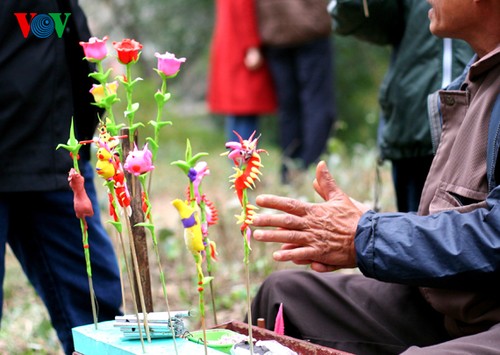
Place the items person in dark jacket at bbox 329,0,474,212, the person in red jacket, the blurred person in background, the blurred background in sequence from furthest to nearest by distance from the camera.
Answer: the person in red jacket → the blurred person in background → the blurred background → person in dark jacket at bbox 329,0,474,212

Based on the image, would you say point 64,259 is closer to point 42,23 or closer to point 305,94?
point 42,23

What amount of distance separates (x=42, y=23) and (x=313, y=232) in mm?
1113

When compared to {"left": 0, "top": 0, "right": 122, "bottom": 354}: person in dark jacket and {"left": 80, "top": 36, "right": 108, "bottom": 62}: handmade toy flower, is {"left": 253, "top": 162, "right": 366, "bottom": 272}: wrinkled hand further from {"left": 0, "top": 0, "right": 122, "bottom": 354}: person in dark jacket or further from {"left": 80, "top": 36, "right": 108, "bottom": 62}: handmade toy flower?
{"left": 0, "top": 0, "right": 122, "bottom": 354}: person in dark jacket

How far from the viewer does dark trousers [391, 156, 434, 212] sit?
3.03 meters

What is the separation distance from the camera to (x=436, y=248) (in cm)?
184

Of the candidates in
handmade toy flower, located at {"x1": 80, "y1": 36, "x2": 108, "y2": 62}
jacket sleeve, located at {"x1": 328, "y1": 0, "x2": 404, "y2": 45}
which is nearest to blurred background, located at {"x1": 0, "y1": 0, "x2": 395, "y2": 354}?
jacket sleeve, located at {"x1": 328, "y1": 0, "x2": 404, "y2": 45}

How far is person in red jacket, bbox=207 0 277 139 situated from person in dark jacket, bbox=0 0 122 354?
2.96 metres

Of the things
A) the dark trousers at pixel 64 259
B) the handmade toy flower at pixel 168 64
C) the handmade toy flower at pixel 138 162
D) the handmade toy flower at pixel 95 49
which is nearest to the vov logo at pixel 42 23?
the dark trousers at pixel 64 259

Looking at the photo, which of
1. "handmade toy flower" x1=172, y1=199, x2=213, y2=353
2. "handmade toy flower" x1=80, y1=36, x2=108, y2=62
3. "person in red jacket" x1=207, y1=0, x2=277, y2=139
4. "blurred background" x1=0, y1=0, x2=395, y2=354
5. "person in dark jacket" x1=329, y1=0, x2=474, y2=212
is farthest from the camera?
"person in red jacket" x1=207, y1=0, x2=277, y2=139

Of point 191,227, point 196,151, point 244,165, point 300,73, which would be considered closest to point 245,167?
point 244,165

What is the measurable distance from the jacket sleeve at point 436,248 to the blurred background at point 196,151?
1.68 m

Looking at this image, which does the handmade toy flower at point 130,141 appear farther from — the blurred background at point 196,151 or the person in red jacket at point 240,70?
the person in red jacket at point 240,70

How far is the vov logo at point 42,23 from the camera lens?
2492 mm

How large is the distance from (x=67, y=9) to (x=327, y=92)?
3.14 metres
